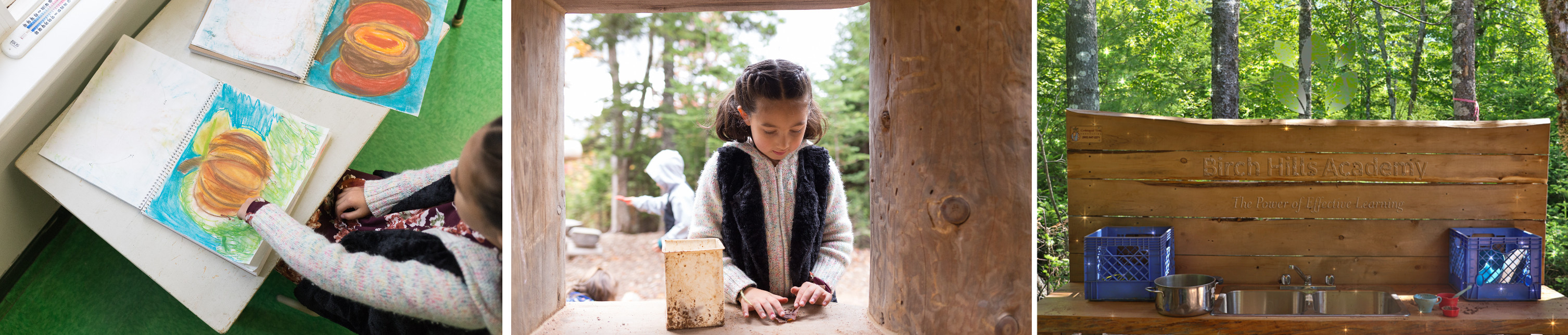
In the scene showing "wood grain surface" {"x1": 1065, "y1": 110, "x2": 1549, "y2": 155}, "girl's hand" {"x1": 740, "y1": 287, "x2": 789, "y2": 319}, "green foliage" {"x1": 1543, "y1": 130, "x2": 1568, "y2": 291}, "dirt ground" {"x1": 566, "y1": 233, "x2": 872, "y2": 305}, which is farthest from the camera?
"dirt ground" {"x1": 566, "y1": 233, "x2": 872, "y2": 305}

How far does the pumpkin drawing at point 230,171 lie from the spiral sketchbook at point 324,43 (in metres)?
0.16

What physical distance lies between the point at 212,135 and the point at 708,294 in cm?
117

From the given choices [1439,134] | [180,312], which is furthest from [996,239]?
[1439,134]

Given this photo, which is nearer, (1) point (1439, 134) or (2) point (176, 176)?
(2) point (176, 176)

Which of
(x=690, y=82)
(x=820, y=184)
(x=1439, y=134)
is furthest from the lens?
(x=690, y=82)

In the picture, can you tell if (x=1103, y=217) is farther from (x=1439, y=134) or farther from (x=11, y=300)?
(x=11, y=300)

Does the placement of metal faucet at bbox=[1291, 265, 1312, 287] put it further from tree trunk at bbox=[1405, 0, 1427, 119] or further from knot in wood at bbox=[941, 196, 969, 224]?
knot in wood at bbox=[941, 196, 969, 224]

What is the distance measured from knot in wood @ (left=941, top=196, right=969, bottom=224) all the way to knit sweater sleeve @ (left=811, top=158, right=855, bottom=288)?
56 cm

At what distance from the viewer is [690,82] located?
7656mm

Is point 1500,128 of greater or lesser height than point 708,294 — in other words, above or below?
above

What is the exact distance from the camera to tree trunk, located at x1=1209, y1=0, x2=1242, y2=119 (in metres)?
3.07

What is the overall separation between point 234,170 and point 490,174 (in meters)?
0.71

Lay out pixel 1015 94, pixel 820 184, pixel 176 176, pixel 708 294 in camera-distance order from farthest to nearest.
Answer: pixel 820 184
pixel 176 176
pixel 708 294
pixel 1015 94

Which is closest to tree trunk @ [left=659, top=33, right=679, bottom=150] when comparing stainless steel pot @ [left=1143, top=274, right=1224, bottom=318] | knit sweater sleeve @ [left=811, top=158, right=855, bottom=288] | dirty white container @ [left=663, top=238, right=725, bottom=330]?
stainless steel pot @ [left=1143, top=274, right=1224, bottom=318]
